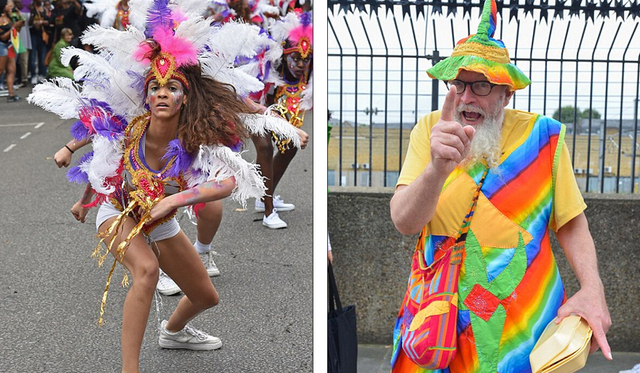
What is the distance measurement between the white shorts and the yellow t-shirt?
139 cm

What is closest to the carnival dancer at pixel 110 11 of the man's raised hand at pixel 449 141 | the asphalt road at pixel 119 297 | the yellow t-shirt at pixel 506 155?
the asphalt road at pixel 119 297

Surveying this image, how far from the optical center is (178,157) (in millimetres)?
2861

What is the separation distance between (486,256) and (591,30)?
3.25ft

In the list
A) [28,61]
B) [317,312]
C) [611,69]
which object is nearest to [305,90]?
[611,69]

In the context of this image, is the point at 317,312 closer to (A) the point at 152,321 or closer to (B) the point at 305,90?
(A) the point at 152,321

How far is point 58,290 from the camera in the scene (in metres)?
4.38

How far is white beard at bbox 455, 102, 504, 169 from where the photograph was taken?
179 cm

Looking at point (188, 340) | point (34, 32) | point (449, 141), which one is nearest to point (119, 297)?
→ point (188, 340)

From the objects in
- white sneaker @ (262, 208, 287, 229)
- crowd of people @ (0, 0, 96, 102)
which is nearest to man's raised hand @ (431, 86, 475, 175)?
white sneaker @ (262, 208, 287, 229)

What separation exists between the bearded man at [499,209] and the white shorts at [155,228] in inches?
54.8

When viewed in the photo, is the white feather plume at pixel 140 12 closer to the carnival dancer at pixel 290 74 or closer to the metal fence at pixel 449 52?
the metal fence at pixel 449 52

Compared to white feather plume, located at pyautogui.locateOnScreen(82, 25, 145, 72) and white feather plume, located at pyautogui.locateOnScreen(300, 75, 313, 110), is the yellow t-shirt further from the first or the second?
white feather plume, located at pyautogui.locateOnScreen(300, 75, 313, 110)

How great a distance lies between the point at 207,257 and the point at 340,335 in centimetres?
254

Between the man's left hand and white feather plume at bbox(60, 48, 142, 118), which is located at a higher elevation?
white feather plume at bbox(60, 48, 142, 118)
